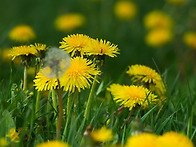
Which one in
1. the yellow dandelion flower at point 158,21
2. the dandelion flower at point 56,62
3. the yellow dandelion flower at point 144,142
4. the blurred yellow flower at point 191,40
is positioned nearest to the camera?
the yellow dandelion flower at point 144,142

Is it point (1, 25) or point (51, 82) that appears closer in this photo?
point (51, 82)

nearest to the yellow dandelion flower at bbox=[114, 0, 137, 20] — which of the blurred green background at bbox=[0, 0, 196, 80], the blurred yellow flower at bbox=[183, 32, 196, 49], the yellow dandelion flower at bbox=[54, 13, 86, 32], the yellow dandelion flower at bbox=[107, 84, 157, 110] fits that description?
the blurred green background at bbox=[0, 0, 196, 80]

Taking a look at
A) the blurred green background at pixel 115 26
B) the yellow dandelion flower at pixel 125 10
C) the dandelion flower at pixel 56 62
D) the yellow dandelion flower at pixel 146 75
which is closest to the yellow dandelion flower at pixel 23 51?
the dandelion flower at pixel 56 62

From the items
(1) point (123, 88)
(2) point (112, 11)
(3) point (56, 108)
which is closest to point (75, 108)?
(3) point (56, 108)

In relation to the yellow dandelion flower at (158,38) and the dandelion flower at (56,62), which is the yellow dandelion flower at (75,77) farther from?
the yellow dandelion flower at (158,38)

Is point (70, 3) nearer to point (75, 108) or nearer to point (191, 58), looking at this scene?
point (191, 58)

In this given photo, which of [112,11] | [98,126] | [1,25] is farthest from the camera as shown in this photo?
[112,11]
